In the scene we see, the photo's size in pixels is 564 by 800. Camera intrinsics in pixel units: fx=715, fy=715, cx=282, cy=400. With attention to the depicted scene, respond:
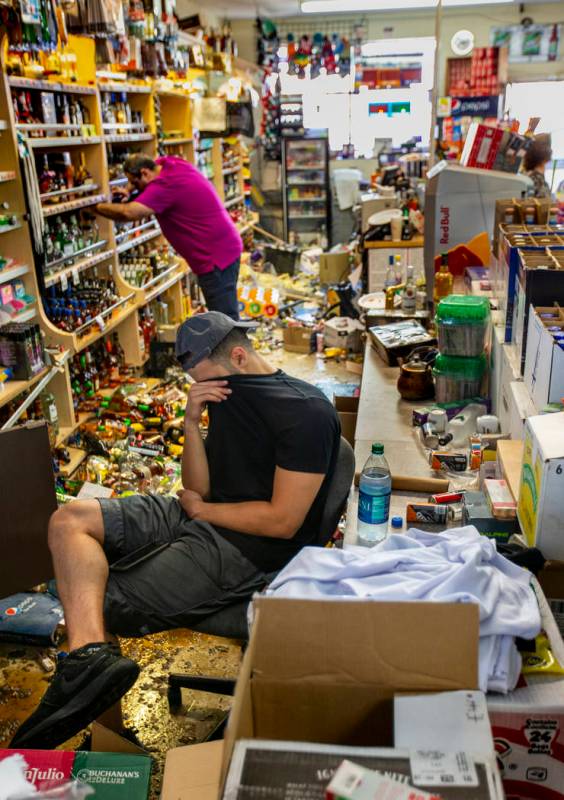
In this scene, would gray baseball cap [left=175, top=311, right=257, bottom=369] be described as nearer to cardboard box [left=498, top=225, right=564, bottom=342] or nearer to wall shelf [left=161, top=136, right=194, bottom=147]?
cardboard box [left=498, top=225, right=564, bottom=342]

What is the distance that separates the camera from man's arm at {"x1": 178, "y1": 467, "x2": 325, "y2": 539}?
212 cm

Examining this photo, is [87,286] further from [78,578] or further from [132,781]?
[132,781]

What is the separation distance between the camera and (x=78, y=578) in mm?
2115

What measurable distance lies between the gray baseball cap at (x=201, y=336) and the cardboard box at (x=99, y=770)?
115cm

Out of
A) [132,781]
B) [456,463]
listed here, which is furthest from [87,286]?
[132,781]

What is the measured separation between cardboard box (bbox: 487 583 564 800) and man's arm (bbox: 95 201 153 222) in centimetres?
424

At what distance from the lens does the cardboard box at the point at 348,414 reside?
3.84 metres

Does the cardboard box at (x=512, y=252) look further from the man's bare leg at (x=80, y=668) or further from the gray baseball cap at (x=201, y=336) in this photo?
the man's bare leg at (x=80, y=668)

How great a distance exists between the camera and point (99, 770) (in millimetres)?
1692

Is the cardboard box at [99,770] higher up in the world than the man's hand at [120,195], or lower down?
lower down

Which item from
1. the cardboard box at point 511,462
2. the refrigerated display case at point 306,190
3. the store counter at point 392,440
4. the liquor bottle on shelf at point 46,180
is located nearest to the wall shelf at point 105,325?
the liquor bottle on shelf at point 46,180

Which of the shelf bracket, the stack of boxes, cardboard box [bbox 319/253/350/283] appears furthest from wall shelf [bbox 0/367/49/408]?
the stack of boxes

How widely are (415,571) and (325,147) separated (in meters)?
10.9

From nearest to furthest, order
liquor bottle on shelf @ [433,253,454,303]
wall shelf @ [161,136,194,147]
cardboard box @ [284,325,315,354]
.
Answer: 1. liquor bottle on shelf @ [433,253,454,303]
2. wall shelf @ [161,136,194,147]
3. cardboard box @ [284,325,315,354]
